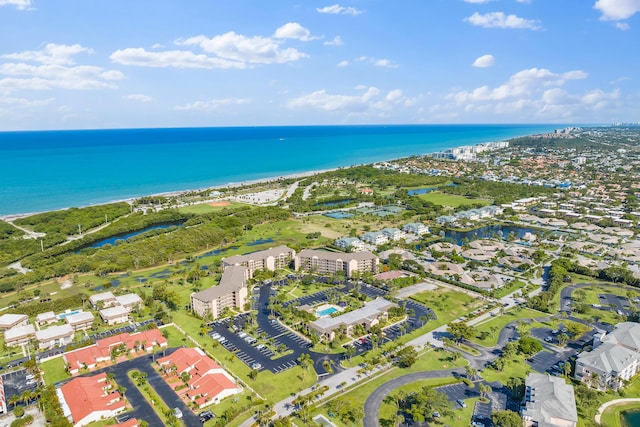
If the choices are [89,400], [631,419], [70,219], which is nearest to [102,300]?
[89,400]

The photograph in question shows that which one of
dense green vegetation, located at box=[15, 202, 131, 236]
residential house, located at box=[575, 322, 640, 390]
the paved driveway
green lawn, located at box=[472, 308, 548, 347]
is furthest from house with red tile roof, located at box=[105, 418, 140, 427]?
dense green vegetation, located at box=[15, 202, 131, 236]

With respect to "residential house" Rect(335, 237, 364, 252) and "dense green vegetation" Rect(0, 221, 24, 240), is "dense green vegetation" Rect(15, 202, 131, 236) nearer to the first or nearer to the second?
"dense green vegetation" Rect(0, 221, 24, 240)

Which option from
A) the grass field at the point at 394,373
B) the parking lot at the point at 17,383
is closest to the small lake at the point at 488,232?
the grass field at the point at 394,373

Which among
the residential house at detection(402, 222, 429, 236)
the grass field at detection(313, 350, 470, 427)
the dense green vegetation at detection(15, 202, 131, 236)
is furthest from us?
the residential house at detection(402, 222, 429, 236)

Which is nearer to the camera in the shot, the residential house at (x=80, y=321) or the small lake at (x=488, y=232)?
the residential house at (x=80, y=321)

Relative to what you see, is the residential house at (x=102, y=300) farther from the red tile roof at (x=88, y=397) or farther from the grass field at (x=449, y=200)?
the grass field at (x=449, y=200)

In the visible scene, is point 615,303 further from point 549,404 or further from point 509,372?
point 549,404

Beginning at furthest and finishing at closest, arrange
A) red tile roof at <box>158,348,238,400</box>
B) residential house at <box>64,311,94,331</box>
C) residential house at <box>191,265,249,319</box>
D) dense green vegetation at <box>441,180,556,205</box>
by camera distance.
Answer: dense green vegetation at <box>441,180,556,205</box>, residential house at <box>191,265,249,319</box>, residential house at <box>64,311,94,331</box>, red tile roof at <box>158,348,238,400</box>

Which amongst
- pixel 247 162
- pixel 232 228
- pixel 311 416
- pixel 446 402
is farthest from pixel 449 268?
pixel 247 162
